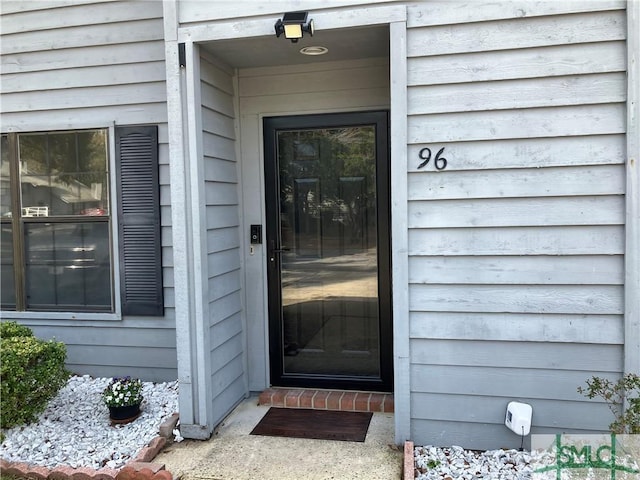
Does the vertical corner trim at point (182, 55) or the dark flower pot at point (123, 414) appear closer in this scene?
the vertical corner trim at point (182, 55)

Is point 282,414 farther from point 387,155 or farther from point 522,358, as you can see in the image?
point 387,155

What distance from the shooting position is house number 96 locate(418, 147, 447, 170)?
2732 millimetres

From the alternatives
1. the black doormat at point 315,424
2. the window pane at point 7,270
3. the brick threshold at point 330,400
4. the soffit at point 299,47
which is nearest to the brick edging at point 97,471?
the black doormat at point 315,424

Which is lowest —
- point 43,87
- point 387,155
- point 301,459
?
point 301,459

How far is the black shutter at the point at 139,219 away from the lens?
3.72m

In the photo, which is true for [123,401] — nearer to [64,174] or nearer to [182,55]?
[64,174]

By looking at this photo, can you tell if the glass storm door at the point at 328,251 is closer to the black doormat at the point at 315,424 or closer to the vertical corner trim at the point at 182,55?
the black doormat at the point at 315,424

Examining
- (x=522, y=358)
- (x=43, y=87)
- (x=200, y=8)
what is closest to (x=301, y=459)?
(x=522, y=358)

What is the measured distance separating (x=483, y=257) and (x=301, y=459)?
55.0 inches

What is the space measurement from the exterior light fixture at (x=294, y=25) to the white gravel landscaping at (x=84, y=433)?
2.31m

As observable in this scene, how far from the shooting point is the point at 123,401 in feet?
10.5

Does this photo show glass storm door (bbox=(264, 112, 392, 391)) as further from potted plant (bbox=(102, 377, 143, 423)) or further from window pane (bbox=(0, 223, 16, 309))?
window pane (bbox=(0, 223, 16, 309))

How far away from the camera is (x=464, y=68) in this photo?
2.69 metres

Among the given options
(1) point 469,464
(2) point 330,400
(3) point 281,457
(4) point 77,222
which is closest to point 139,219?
(4) point 77,222
